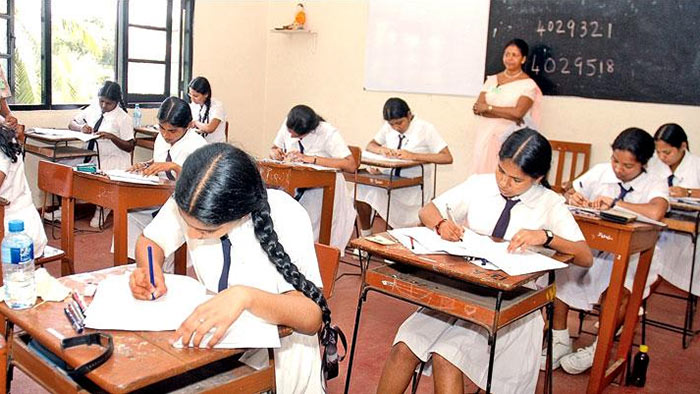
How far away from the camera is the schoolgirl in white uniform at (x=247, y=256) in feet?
4.69

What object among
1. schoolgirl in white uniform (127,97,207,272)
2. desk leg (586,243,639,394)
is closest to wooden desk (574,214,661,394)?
desk leg (586,243,639,394)

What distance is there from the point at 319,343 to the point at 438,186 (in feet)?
15.0

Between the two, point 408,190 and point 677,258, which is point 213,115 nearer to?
point 408,190

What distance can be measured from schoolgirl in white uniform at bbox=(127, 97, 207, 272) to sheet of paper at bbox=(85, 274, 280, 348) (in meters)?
1.96

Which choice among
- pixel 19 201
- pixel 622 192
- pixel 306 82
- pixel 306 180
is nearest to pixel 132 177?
pixel 19 201

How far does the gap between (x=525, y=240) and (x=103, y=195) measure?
201cm

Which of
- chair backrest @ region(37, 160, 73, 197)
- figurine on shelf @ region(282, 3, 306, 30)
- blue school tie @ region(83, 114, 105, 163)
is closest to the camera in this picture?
chair backrest @ region(37, 160, 73, 197)

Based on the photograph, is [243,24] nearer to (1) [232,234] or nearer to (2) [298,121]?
(2) [298,121]

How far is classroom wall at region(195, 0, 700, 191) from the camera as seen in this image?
5.17 meters

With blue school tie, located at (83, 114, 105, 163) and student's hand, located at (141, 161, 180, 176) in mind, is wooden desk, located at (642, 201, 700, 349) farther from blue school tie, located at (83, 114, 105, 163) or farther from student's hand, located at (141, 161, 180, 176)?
blue school tie, located at (83, 114, 105, 163)

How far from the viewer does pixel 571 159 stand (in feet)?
17.0

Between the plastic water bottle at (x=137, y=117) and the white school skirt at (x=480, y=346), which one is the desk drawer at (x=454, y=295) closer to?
the white school skirt at (x=480, y=346)

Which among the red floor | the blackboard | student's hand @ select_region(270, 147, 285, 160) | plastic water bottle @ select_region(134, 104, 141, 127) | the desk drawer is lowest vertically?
the red floor

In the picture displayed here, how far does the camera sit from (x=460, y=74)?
19.1 ft
